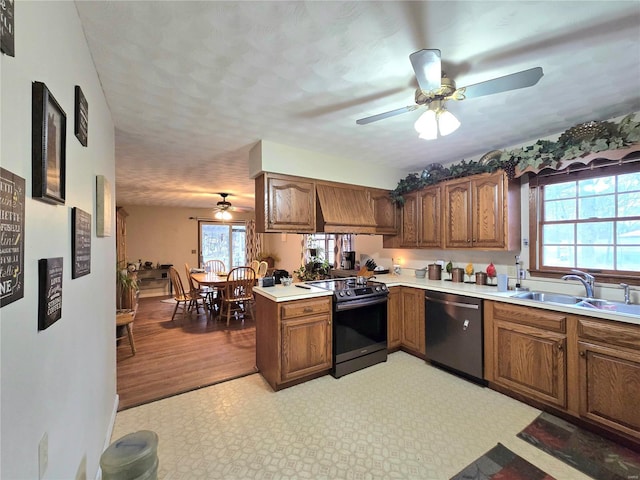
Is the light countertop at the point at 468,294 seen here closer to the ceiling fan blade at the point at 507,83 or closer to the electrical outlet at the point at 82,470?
the electrical outlet at the point at 82,470

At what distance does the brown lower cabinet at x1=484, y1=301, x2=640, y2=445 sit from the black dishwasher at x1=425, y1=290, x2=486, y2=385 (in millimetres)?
86

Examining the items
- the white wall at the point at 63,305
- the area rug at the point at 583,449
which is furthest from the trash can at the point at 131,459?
the area rug at the point at 583,449

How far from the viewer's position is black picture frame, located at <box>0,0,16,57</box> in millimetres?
644

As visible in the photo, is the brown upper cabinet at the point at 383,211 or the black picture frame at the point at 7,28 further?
the brown upper cabinet at the point at 383,211

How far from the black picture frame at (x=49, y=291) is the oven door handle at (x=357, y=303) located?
2.27m

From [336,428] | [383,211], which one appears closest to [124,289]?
[336,428]

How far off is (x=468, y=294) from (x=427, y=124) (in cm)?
184

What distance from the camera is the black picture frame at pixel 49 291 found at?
0.87m

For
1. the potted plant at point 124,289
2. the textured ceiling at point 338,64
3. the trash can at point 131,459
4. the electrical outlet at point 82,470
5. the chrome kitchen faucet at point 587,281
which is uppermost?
the textured ceiling at point 338,64

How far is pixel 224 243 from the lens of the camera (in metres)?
8.44

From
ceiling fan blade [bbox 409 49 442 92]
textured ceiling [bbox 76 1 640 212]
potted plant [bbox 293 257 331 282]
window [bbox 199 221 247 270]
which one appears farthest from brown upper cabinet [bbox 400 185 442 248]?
window [bbox 199 221 247 270]

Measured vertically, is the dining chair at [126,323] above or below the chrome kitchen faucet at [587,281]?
below

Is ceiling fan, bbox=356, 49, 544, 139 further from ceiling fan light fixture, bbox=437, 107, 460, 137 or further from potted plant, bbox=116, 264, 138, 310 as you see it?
potted plant, bbox=116, 264, 138, 310

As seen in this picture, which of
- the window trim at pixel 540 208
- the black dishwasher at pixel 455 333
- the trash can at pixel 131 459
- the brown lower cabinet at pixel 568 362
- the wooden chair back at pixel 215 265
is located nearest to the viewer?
the trash can at pixel 131 459
